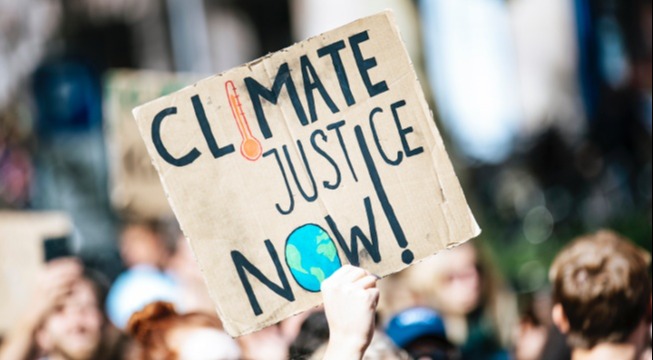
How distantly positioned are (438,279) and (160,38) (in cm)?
1427

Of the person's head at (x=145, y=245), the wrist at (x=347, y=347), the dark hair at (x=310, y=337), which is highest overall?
the person's head at (x=145, y=245)

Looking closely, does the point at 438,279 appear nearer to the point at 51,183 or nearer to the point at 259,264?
the point at 259,264

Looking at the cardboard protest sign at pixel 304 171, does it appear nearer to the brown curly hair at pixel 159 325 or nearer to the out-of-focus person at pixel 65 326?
the brown curly hair at pixel 159 325

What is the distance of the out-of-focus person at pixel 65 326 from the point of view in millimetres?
5109

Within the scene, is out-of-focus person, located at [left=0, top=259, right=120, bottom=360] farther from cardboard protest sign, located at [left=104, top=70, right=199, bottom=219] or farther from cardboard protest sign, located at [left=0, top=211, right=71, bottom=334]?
cardboard protest sign, located at [left=104, top=70, right=199, bottom=219]

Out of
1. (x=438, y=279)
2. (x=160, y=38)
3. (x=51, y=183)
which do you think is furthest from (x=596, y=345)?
(x=160, y=38)

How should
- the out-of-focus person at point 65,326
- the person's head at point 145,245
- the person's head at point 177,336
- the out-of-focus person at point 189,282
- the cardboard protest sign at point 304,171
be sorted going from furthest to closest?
the person's head at point 145,245 → the out-of-focus person at point 189,282 → the out-of-focus person at point 65,326 → the person's head at point 177,336 → the cardboard protest sign at point 304,171

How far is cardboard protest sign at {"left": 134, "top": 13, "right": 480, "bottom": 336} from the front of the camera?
3385 mm

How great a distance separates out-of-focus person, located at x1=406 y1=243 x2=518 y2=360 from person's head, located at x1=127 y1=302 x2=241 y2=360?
6.07 feet

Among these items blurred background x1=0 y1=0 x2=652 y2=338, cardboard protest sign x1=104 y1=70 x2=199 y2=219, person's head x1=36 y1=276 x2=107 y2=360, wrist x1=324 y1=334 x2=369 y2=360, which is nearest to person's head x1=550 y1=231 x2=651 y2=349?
wrist x1=324 y1=334 x2=369 y2=360

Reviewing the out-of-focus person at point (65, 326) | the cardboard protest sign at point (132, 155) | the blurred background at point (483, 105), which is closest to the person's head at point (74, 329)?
the out-of-focus person at point (65, 326)

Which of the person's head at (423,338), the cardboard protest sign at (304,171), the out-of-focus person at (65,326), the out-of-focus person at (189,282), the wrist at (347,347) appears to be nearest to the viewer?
the wrist at (347,347)

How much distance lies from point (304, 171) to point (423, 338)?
138 cm

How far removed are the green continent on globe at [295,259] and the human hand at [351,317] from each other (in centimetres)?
24
